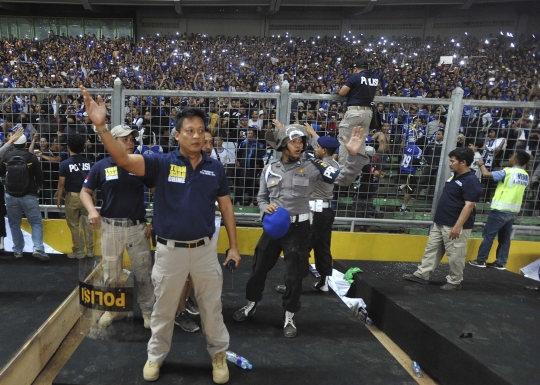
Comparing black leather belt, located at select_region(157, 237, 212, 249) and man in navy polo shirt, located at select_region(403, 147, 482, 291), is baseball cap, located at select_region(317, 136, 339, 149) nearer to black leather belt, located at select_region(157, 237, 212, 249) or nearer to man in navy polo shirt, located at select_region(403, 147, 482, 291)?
man in navy polo shirt, located at select_region(403, 147, 482, 291)

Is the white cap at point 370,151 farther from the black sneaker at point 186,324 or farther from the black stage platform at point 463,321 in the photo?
the black sneaker at point 186,324

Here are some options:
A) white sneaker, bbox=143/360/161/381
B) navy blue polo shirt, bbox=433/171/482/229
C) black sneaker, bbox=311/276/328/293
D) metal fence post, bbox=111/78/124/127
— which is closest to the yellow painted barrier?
black sneaker, bbox=311/276/328/293

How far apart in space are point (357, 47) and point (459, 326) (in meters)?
20.9

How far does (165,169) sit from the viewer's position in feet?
9.31

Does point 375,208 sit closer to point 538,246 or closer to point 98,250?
point 538,246

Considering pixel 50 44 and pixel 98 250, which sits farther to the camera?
pixel 50 44

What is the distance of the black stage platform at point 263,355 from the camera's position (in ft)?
10.1

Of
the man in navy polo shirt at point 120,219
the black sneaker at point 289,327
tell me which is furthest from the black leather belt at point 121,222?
the black sneaker at point 289,327

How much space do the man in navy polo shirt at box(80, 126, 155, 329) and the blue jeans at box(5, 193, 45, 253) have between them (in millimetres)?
2403

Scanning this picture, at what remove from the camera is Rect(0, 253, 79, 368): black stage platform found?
11.6ft

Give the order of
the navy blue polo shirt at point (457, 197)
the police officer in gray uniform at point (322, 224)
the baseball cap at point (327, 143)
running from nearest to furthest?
1. the navy blue polo shirt at point (457, 197)
2. the baseball cap at point (327, 143)
3. the police officer in gray uniform at point (322, 224)

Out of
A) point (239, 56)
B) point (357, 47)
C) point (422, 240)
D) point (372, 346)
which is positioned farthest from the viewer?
point (357, 47)

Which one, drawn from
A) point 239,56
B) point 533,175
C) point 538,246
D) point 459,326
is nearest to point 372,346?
point 459,326

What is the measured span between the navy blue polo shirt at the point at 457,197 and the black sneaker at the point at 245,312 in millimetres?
2767
